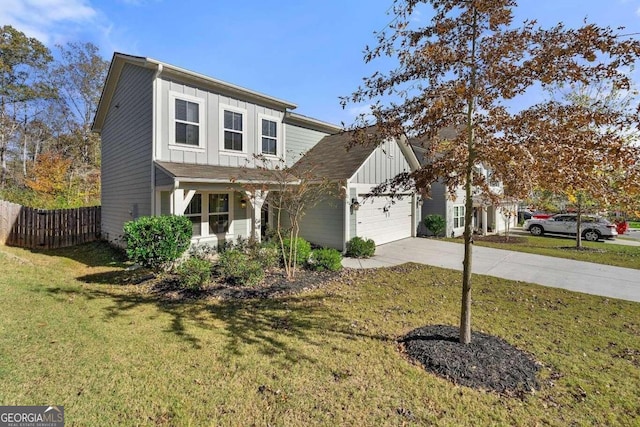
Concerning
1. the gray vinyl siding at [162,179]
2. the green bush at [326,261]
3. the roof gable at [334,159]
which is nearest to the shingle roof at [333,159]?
the roof gable at [334,159]

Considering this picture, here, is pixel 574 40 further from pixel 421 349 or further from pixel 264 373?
pixel 264 373

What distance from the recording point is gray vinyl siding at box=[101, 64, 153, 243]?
9898 mm

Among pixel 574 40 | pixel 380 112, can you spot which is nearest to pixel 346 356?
Result: pixel 380 112

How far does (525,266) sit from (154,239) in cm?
1166

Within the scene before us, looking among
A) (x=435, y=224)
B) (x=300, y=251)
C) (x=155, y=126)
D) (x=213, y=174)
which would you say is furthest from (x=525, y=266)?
(x=155, y=126)

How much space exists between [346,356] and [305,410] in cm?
124

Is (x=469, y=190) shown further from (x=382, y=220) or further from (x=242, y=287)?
(x=382, y=220)

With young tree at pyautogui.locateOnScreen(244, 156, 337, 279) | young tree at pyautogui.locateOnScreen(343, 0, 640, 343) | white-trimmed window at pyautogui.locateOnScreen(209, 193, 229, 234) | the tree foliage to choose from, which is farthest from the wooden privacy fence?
young tree at pyautogui.locateOnScreen(343, 0, 640, 343)

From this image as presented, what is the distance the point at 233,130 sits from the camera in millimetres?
11344

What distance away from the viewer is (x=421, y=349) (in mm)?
4379

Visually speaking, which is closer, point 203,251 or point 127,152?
point 203,251

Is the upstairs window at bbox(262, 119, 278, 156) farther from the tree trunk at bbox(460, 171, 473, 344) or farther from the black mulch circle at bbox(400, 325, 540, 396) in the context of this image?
the black mulch circle at bbox(400, 325, 540, 396)

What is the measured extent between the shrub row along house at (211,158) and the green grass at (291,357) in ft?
12.2

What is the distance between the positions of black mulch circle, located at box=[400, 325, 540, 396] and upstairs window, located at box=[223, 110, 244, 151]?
366 inches
